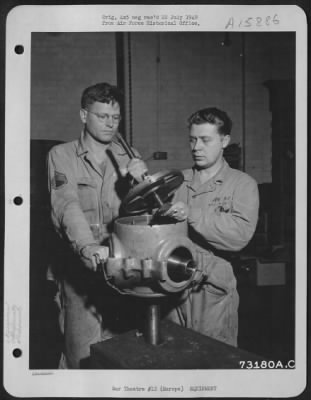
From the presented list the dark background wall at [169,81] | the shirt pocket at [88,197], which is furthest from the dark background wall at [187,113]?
the shirt pocket at [88,197]

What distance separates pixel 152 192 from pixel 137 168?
0.12 meters

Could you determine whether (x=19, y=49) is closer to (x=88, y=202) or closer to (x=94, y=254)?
(x=88, y=202)

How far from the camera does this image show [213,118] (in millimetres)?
1110

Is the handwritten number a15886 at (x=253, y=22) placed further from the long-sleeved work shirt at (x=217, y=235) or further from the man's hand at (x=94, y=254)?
the man's hand at (x=94, y=254)

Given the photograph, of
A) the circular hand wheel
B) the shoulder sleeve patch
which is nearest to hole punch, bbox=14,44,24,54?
the shoulder sleeve patch

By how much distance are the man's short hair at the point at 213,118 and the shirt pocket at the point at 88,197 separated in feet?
1.21

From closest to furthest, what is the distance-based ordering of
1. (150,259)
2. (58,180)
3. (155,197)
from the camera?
(150,259), (155,197), (58,180)

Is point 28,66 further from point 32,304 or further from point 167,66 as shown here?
point 32,304

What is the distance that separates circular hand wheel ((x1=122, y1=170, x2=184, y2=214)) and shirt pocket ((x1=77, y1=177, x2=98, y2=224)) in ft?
0.43

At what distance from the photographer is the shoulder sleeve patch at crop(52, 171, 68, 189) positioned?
113 centimetres

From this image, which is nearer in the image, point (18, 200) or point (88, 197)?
point (18, 200)

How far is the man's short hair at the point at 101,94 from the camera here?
111cm

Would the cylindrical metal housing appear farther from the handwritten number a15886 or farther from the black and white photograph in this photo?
the handwritten number a15886
